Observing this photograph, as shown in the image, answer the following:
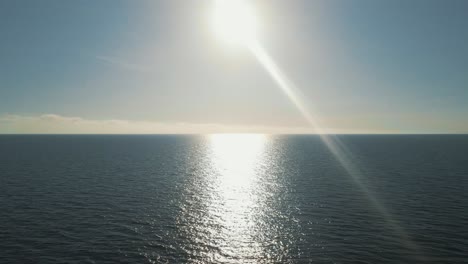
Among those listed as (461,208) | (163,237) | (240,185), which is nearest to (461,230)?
A: (461,208)

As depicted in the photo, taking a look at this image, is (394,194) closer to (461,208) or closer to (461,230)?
(461,208)

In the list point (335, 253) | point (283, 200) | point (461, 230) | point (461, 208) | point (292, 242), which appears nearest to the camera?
point (335, 253)

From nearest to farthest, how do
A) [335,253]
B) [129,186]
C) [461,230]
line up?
[335,253] → [461,230] → [129,186]

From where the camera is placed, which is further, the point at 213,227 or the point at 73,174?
the point at 73,174

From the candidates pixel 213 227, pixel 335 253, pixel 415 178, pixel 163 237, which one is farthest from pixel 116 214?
pixel 415 178

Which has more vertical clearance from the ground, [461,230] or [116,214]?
[461,230]

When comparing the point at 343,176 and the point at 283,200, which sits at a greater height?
the point at 343,176

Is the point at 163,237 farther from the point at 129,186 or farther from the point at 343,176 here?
the point at 343,176

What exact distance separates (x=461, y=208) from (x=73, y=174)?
112 metres

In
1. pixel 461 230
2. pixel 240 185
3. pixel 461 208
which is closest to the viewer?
pixel 461 230

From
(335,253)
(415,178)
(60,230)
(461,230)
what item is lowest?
(60,230)

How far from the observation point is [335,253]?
3709 centimetres

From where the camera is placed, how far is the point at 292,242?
135 feet

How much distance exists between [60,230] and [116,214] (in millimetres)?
10535
